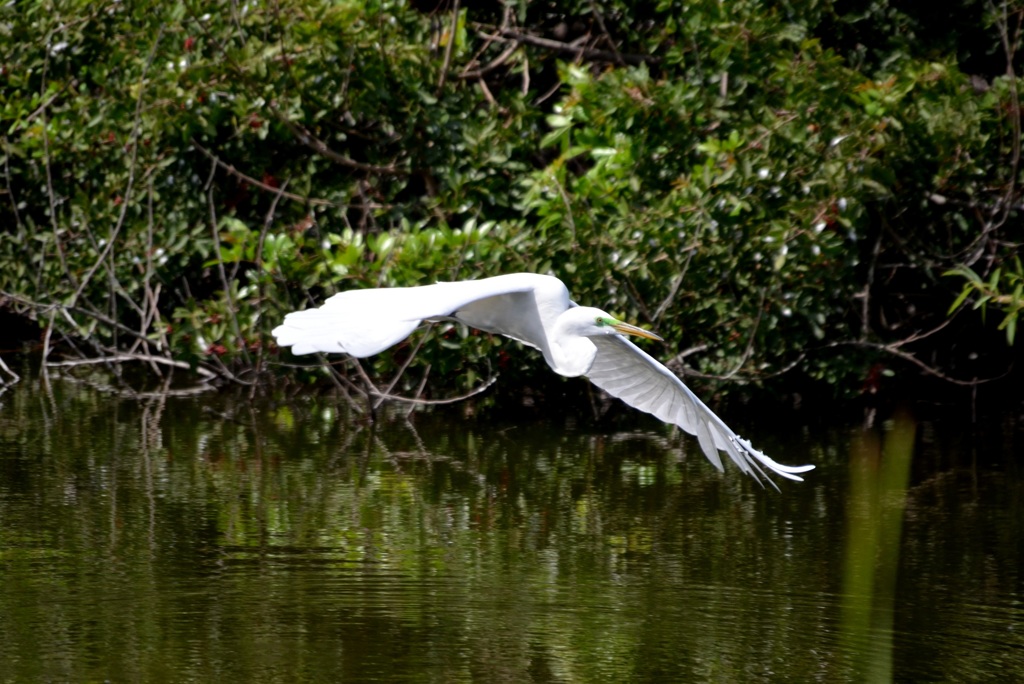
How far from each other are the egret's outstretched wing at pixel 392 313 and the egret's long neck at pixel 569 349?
0.54ft

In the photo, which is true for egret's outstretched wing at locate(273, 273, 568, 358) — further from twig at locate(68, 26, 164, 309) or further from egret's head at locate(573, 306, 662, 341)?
twig at locate(68, 26, 164, 309)

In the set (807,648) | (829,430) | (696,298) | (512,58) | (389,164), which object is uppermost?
(512,58)

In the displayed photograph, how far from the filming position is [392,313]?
367 cm

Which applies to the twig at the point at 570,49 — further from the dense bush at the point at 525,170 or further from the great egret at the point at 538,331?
the great egret at the point at 538,331

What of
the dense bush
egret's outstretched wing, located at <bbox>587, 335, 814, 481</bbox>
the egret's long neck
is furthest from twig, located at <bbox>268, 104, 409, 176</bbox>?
the egret's long neck

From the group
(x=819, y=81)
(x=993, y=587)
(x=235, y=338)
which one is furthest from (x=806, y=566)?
(x=235, y=338)

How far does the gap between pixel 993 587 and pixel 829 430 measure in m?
2.51

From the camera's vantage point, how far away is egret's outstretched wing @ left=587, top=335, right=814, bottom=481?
4.60 meters

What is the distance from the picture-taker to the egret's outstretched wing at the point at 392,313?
11.3ft

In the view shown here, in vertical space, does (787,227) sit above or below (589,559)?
above

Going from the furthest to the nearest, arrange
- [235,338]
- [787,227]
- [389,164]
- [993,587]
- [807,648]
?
[389,164], [235,338], [787,227], [993,587], [807,648]

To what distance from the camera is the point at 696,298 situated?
739 cm

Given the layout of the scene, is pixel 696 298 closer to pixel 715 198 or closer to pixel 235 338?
pixel 715 198

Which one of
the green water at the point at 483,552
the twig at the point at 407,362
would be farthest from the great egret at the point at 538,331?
the twig at the point at 407,362
